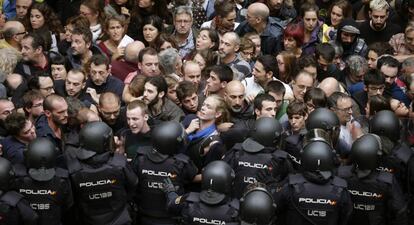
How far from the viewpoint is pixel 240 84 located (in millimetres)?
10344

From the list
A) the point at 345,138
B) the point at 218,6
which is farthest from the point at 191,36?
the point at 345,138

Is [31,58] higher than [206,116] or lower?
lower

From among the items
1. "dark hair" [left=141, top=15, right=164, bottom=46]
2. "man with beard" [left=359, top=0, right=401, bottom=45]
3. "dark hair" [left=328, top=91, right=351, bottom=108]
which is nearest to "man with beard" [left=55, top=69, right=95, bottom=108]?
"dark hair" [left=141, top=15, right=164, bottom=46]

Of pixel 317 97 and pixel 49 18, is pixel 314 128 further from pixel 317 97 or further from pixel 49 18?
pixel 49 18

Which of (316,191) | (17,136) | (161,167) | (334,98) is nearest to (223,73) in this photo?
(334,98)

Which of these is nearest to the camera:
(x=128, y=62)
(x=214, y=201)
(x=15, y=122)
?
(x=214, y=201)

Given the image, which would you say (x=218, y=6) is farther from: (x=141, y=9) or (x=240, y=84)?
(x=240, y=84)

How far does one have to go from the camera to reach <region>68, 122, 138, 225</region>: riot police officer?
884 cm

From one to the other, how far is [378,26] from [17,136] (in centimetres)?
574

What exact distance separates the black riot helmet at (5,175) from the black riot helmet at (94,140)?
2.39 ft

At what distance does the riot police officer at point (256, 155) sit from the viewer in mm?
9055

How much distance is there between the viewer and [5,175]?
8.38 meters

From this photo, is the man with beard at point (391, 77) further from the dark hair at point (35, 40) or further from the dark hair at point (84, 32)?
the dark hair at point (35, 40)

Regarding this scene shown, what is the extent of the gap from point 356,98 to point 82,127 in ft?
11.8
